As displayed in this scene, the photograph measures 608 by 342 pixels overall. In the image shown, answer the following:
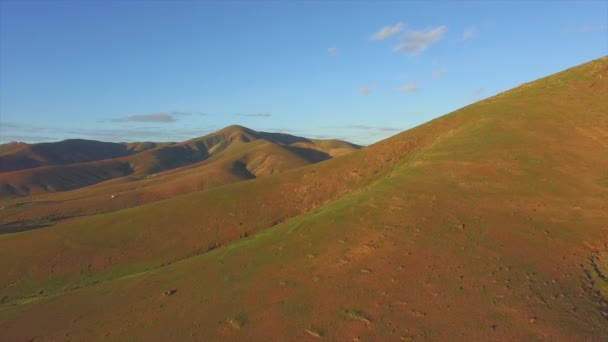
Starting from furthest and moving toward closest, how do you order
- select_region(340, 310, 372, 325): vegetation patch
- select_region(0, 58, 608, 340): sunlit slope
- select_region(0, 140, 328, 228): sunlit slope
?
select_region(0, 140, 328, 228): sunlit slope
select_region(0, 58, 608, 340): sunlit slope
select_region(340, 310, 372, 325): vegetation patch

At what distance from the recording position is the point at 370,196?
122 feet

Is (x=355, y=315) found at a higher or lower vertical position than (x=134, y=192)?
higher

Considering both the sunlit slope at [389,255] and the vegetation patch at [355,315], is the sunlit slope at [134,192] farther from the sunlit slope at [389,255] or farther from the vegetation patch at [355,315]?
the vegetation patch at [355,315]

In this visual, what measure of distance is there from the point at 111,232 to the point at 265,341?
33203mm

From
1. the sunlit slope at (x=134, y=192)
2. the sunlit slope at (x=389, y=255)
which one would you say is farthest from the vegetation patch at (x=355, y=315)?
the sunlit slope at (x=134, y=192)

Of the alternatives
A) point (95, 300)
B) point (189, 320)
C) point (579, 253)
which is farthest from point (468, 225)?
point (95, 300)

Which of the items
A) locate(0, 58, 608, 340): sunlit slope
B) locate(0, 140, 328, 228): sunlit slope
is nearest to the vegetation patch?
locate(0, 58, 608, 340): sunlit slope

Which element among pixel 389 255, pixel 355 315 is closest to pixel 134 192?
pixel 389 255

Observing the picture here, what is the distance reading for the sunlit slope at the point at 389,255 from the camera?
822 inches

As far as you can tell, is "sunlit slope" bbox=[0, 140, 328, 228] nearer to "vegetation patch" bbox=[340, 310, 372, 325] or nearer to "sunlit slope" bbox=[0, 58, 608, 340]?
"sunlit slope" bbox=[0, 58, 608, 340]

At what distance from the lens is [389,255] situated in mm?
26531

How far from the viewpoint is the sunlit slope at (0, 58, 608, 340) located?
20.9m

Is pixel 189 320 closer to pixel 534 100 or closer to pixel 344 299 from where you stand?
pixel 344 299

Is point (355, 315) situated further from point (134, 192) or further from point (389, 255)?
point (134, 192)
